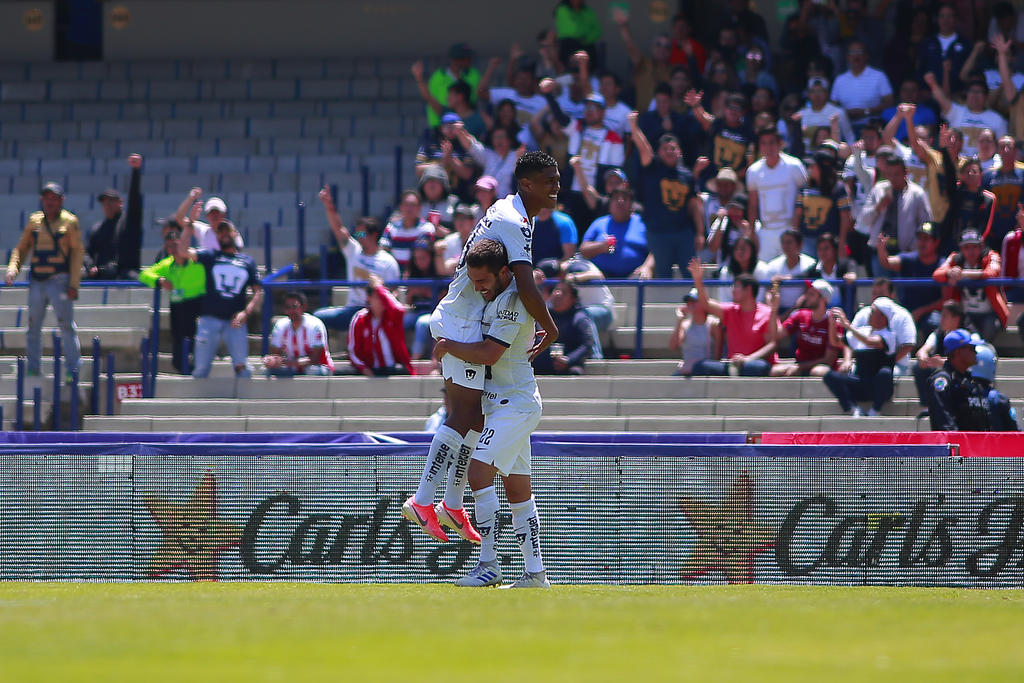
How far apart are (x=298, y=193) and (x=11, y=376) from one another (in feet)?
18.8

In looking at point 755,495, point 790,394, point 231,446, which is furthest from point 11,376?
point 755,495

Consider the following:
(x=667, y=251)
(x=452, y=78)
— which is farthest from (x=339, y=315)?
(x=452, y=78)

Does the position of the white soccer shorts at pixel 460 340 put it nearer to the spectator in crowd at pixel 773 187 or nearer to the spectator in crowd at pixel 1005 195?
the spectator in crowd at pixel 773 187

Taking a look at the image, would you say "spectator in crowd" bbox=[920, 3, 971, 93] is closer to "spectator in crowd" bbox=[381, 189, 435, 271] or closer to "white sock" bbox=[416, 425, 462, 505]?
"spectator in crowd" bbox=[381, 189, 435, 271]

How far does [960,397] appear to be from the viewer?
529 inches

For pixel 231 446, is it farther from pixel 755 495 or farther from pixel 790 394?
pixel 790 394

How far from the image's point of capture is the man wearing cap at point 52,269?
16766 mm

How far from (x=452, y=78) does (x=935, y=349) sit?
933 centimetres

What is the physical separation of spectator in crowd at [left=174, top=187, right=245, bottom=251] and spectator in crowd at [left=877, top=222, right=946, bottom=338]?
7441 millimetres

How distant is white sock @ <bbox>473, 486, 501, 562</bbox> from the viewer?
8930 mm

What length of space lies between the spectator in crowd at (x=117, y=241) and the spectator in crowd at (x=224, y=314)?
207cm

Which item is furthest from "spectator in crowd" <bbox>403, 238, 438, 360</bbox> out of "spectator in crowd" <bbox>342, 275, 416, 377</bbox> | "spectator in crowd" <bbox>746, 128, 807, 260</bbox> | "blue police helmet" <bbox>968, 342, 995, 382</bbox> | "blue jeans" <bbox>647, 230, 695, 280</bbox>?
"blue police helmet" <bbox>968, 342, 995, 382</bbox>

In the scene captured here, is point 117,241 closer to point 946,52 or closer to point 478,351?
point 946,52

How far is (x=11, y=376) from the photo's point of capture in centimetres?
1744
